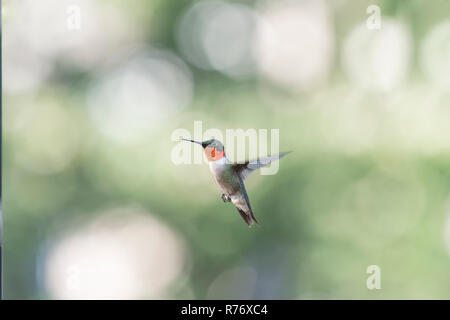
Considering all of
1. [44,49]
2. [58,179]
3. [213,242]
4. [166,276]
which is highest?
[44,49]

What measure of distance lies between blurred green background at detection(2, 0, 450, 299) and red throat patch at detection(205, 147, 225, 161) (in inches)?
27.0

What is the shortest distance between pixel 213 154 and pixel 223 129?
2.37ft

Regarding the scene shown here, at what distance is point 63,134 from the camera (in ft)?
6.83

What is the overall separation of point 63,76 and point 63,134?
0.78ft

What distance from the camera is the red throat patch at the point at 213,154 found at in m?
1.24

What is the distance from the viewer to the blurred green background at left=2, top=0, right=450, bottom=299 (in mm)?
1994

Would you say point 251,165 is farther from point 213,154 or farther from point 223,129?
point 223,129

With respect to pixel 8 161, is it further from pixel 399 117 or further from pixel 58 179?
pixel 399 117

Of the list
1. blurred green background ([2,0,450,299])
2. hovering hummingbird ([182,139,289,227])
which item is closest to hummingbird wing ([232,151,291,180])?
hovering hummingbird ([182,139,289,227])

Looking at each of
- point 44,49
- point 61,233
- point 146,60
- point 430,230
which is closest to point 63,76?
point 44,49

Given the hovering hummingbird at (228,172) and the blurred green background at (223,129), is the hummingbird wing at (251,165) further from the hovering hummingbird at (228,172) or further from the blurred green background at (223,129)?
the blurred green background at (223,129)

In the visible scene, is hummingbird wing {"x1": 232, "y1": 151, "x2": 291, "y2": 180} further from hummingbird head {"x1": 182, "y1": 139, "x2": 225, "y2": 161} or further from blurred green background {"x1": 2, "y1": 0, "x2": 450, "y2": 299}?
blurred green background {"x1": 2, "y1": 0, "x2": 450, "y2": 299}

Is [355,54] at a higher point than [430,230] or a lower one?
higher

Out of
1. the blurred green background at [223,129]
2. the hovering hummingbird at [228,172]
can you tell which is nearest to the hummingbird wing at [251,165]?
the hovering hummingbird at [228,172]
